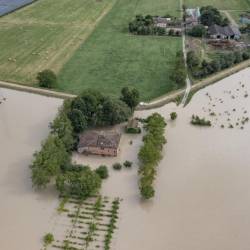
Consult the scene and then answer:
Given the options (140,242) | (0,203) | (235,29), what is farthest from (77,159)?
(235,29)

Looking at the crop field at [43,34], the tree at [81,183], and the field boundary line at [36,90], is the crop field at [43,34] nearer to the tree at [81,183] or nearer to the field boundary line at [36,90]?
the field boundary line at [36,90]

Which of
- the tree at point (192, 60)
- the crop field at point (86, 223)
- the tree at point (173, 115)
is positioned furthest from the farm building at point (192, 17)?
the crop field at point (86, 223)

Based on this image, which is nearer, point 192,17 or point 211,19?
point 211,19

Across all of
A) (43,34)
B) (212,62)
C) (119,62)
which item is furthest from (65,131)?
(43,34)

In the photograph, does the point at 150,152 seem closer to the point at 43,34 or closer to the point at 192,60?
the point at 192,60


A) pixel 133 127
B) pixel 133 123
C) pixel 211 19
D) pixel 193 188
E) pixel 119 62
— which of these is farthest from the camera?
pixel 211 19

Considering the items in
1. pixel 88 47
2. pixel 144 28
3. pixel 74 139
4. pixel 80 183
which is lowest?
pixel 88 47

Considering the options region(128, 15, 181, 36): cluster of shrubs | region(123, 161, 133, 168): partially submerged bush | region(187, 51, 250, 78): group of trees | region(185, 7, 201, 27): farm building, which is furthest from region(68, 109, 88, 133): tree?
region(185, 7, 201, 27): farm building
